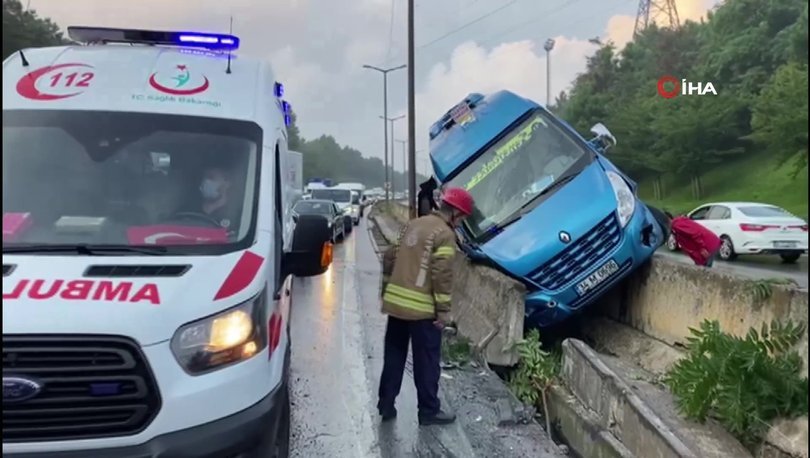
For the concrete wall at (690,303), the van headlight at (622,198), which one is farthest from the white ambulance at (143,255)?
the van headlight at (622,198)

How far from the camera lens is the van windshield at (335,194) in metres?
32.8

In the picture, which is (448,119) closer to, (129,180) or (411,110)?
(129,180)

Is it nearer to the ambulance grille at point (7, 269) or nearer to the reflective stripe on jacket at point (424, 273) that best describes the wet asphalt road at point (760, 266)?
the reflective stripe on jacket at point (424, 273)

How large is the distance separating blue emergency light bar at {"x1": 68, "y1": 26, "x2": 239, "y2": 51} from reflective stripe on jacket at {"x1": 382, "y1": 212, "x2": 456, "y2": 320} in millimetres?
1857

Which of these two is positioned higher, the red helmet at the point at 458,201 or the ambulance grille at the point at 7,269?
the red helmet at the point at 458,201

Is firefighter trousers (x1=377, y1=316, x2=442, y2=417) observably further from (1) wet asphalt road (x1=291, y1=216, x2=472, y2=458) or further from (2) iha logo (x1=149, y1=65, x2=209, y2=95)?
(2) iha logo (x1=149, y1=65, x2=209, y2=95)

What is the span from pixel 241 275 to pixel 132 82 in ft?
5.25

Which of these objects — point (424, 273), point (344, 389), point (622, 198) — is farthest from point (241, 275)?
point (622, 198)

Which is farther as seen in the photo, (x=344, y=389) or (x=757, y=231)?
(x=757, y=231)

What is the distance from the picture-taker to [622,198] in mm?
8227

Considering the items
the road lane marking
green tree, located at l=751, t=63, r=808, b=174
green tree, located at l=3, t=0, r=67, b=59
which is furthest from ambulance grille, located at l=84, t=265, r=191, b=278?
green tree, located at l=751, t=63, r=808, b=174

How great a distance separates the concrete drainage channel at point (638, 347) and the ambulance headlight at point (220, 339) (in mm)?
2288

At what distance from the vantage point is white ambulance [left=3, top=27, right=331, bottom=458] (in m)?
3.14

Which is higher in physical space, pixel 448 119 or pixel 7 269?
pixel 448 119
